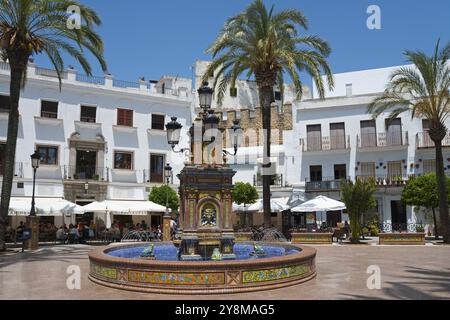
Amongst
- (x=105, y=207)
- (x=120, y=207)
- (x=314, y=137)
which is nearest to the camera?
(x=105, y=207)

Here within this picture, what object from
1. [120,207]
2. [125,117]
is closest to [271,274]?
[120,207]

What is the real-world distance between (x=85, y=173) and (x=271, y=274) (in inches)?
892

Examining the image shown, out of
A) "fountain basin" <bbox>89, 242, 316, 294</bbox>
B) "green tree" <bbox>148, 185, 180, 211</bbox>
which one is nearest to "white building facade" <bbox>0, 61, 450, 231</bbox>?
"green tree" <bbox>148, 185, 180, 211</bbox>

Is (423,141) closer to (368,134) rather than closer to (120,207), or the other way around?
(368,134)

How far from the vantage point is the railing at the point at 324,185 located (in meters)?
32.4

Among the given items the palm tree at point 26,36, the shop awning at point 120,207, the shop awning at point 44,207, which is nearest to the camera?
the palm tree at point 26,36

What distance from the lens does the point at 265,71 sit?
18.8 m

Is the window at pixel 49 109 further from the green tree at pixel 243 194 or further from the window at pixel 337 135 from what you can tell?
the window at pixel 337 135

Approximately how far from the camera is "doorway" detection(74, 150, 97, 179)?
28.8 m

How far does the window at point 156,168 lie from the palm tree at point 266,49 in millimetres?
13805

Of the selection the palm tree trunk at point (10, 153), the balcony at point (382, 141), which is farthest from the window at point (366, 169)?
the palm tree trunk at point (10, 153)

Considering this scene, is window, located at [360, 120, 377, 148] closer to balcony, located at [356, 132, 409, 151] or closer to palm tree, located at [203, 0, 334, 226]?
balcony, located at [356, 132, 409, 151]

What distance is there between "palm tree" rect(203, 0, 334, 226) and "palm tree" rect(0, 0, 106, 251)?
17.9 ft

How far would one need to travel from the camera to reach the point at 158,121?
1280 inches
